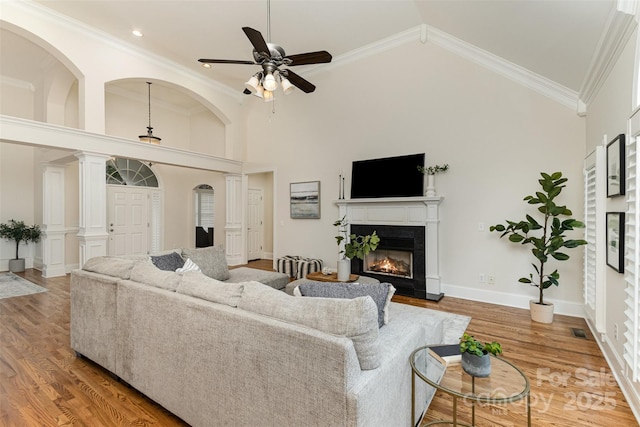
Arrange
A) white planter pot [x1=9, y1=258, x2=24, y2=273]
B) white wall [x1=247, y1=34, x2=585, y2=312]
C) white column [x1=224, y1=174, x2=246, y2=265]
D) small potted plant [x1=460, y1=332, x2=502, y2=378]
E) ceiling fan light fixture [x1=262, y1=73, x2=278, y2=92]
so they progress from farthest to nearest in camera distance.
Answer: white column [x1=224, y1=174, x2=246, y2=265], white planter pot [x1=9, y1=258, x2=24, y2=273], white wall [x1=247, y1=34, x2=585, y2=312], ceiling fan light fixture [x1=262, y1=73, x2=278, y2=92], small potted plant [x1=460, y1=332, x2=502, y2=378]

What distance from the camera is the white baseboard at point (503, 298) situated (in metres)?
3.62

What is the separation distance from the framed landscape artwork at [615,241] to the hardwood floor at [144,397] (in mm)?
882

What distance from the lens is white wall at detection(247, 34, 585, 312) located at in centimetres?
375

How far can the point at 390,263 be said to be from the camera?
16.0ft

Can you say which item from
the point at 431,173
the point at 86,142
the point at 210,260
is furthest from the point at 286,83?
the point at 86,142

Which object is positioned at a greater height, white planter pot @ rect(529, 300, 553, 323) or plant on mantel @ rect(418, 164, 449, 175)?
plant on mantel @ rect(418, 164, 449, 175)

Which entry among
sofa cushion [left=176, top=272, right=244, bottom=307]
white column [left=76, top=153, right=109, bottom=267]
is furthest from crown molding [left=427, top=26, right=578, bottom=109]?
white column [left=76, top=153, right=109, bottom=267]

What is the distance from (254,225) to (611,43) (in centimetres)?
707

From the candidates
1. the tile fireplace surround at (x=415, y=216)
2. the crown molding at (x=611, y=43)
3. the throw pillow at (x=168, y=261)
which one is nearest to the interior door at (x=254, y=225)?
the tile fireplace surround at (x=415, y=216)

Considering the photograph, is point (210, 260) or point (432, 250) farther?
point (432, 250)

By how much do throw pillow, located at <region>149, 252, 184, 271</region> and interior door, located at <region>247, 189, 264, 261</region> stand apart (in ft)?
14.4

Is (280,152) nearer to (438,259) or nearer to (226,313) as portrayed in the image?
(438,259)

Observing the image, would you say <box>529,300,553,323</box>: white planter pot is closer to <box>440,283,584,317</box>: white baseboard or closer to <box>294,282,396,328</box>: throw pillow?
<box>440,283,584,317</box>: white baseboard

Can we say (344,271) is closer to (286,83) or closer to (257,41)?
(286,83)
